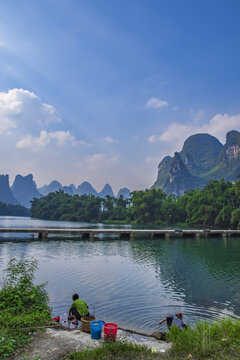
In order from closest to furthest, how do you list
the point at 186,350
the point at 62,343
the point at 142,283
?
the point at 186,350 → the point at 62,343 → the point at 142,283

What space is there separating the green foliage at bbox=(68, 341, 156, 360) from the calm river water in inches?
132

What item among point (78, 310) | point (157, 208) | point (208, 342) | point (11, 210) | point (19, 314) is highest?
point (157, 208)

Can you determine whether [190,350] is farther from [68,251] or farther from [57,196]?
[57,196]

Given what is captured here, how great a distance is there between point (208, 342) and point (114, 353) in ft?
7.39

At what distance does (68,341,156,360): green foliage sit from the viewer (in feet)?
18.6

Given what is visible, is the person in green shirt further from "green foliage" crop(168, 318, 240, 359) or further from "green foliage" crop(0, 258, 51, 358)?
"green foliage" crop(168, 318, 240, 359)

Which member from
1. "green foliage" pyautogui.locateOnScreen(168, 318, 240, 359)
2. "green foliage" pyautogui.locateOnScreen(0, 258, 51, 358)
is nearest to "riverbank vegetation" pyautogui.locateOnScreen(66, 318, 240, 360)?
"green foliage" pyautogui.locateOnScreen(168, 318, 240, 359)

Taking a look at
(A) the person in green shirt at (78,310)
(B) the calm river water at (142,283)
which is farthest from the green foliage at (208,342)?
(A) the person in green shirt at (78,310)

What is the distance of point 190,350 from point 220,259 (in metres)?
18.8

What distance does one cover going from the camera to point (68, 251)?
25.8m

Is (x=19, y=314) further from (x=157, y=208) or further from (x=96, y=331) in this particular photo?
(x=157, y=208)

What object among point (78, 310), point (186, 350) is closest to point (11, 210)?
point (78, 310)

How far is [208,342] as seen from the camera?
20.4 feet

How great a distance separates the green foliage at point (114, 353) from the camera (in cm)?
568
